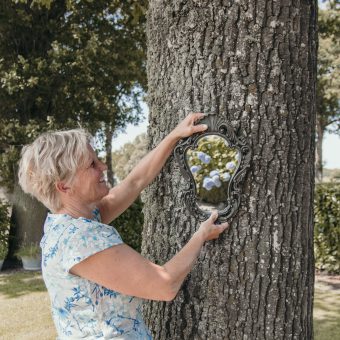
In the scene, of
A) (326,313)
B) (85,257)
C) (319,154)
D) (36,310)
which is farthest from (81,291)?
(319,154)

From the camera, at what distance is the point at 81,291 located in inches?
77.9

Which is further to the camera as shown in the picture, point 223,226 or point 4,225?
point 4,225

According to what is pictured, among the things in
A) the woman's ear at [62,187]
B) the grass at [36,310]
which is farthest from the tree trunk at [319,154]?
the woman's ear at [62,187]

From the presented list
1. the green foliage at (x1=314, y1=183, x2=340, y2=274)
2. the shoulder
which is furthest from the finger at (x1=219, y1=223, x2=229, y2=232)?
the green foliage at (x1=314, y1=183, x2=340, y2=274)

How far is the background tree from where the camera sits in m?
9.55

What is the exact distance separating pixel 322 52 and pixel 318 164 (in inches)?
228

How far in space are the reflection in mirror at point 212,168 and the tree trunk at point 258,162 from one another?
0.09 m

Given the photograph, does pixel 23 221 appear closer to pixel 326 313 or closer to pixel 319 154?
pixel 326 313

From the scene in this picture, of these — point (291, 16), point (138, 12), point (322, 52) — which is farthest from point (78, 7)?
point (322, 52)

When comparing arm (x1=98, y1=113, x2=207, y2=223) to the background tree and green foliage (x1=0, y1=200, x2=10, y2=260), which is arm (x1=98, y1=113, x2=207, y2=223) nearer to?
the background tree

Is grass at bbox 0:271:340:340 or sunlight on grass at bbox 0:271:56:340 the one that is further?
sunlight on grass at bbox 0:271:56:340

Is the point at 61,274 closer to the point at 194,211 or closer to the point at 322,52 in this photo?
the point at 194,211

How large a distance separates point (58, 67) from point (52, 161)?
25.6 ft

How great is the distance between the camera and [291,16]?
238 cm
